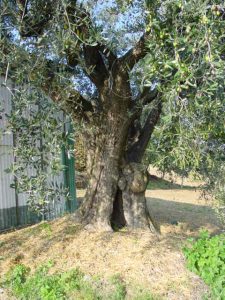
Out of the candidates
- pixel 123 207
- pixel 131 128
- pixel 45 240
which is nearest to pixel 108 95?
pixel 131 128

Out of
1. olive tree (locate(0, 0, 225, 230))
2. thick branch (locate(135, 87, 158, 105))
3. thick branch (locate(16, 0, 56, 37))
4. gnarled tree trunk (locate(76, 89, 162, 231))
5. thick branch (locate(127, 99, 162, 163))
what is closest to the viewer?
olive tree (locate(0, 0, 225, 230))

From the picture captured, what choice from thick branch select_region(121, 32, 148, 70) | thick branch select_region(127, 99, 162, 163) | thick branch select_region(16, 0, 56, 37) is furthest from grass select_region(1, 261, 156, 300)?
thick branch select_region(16, 0, 56, 37)

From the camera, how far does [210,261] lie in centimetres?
633

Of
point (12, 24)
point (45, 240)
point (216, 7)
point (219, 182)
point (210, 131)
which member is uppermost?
point (12, 24)

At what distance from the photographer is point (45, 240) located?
7.78 meters

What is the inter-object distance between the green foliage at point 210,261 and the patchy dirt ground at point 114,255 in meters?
0.16

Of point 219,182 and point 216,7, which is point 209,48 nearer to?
point 216,7

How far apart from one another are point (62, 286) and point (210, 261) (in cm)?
210

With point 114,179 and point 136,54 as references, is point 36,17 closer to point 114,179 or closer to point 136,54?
point 136,54

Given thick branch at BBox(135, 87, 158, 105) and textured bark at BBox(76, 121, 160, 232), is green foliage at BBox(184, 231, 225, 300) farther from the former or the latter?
thick branch at BBox(135, 87, 158, 105)

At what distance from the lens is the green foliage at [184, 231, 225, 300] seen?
609cm

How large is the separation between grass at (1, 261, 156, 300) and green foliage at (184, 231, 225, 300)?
86 cm

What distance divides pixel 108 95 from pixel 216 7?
346 cm

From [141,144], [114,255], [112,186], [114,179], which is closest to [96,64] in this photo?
[141,144]
